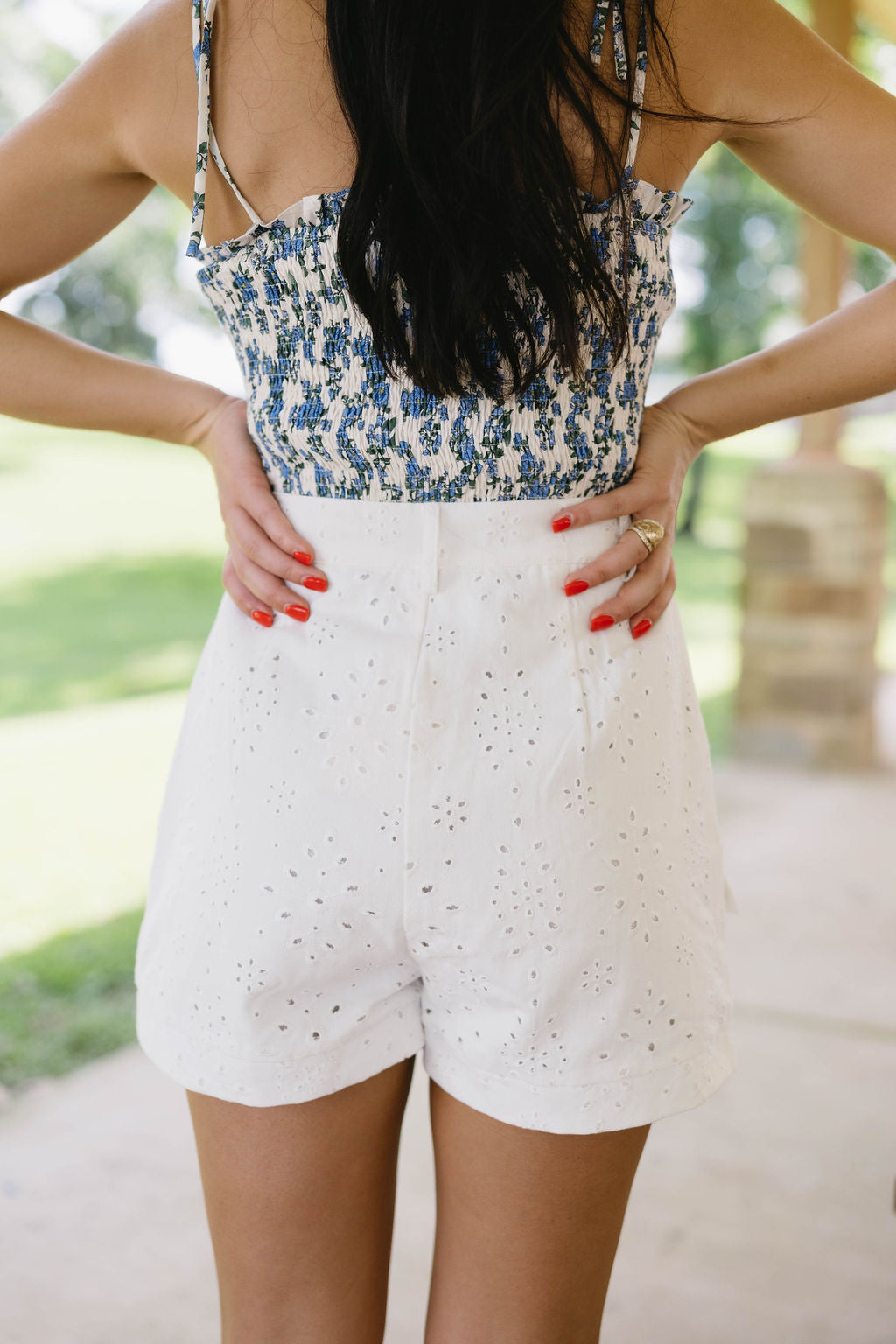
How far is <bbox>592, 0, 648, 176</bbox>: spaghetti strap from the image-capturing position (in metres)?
0.91

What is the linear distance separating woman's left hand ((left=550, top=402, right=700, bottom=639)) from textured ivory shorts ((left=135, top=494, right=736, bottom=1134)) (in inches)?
0.5

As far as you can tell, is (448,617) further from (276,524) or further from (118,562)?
(118,562)

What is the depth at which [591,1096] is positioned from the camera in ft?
3.12

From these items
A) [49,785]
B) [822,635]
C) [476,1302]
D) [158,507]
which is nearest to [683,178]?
[476,1302]

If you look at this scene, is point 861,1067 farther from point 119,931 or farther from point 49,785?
point 49,785

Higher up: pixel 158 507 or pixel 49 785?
pixel 158 507

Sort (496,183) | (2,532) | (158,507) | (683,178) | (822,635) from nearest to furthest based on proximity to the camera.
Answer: (496,183) < (683,178) < (822,635) < (2,532) < (158,507)

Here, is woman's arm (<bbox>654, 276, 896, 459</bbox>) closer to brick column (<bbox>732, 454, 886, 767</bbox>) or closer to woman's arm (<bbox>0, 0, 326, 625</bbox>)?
woman's arm (<bbox>0, 0, 326, 625</bbox>)

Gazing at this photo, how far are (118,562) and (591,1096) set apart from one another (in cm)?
1175

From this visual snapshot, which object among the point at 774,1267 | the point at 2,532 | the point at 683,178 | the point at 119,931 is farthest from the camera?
the point at 2,532

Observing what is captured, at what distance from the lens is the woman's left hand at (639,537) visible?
98cm

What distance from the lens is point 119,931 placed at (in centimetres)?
389

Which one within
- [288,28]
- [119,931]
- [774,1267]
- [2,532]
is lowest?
[774,1267]

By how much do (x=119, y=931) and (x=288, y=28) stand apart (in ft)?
11.1
